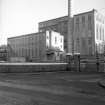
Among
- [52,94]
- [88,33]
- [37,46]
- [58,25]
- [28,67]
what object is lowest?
[28,67]

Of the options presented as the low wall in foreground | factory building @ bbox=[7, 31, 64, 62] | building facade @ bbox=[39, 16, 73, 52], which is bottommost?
the low wall in foreground

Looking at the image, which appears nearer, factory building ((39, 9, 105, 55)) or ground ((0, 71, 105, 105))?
ground ((0, 71, 105, 105))

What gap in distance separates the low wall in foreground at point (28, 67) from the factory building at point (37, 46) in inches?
689

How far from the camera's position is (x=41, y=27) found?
249 feet

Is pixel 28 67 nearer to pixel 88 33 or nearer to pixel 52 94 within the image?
pixel 52 94

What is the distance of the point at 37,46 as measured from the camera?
178 feet

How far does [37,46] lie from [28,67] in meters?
29.7

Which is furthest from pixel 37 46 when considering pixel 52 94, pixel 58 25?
pixel 52 94

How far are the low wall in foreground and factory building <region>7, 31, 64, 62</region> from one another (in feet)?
57.4

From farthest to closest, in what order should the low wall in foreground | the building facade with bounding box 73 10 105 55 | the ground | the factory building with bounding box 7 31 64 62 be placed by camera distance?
the building facade with bounding box 73 10 105 55
the factory building with bounding box 7 31 64 62
the low wall in foreground
the ground

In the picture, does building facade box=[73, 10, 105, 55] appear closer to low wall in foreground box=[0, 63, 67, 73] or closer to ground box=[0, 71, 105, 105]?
low wall in foreground box=[0, 63, 67, 73]

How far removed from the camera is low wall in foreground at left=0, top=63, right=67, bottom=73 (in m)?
23.0

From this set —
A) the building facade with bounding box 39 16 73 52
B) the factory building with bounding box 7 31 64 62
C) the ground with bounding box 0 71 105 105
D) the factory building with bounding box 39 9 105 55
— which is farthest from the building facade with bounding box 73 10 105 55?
the ground with bounding box 0 71 105 105

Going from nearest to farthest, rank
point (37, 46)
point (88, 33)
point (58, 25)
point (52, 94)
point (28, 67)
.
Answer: point (52, 94) → point (28, 67) → point (37, 46) → point (88, 33) → point (58, 25)
